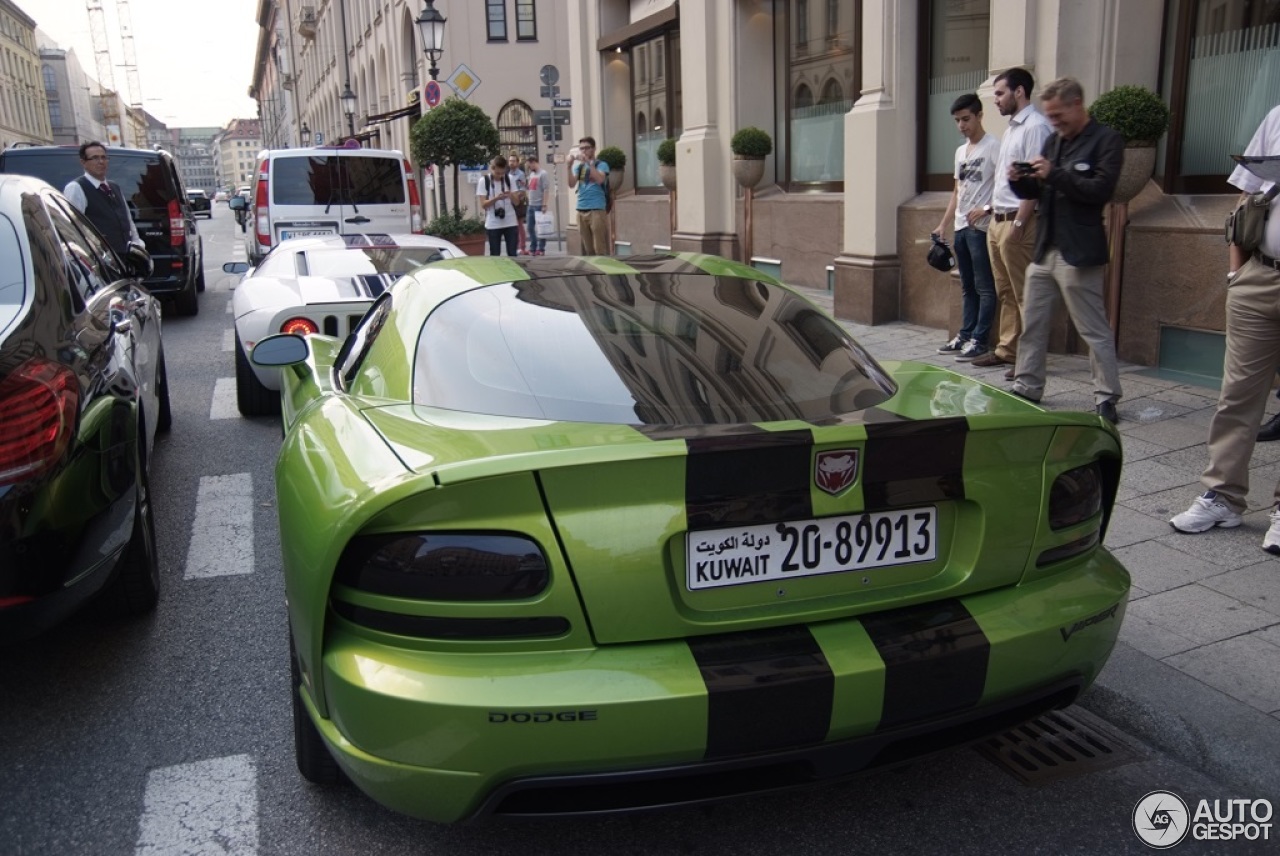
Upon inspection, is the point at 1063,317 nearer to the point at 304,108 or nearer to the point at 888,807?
the point at 888,807

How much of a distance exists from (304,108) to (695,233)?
71.1 m

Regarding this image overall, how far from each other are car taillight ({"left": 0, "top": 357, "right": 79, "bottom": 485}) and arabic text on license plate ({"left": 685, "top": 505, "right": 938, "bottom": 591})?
1961mm

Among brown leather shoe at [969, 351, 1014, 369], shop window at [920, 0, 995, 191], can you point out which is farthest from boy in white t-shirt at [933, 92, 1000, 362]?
shop window at [920, 0, 995, 191]

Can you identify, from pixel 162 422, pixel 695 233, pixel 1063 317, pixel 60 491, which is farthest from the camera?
pixel 695 233

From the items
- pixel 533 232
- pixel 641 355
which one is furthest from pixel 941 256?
pixel 533 232

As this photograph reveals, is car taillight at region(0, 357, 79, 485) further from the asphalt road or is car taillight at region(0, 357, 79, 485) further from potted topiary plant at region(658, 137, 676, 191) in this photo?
potted topiary plant at region(658, 137, 676, 191)

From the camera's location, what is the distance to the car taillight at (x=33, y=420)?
3.09 m

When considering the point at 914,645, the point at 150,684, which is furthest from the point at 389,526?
the point at 150,684

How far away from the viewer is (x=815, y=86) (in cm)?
1295

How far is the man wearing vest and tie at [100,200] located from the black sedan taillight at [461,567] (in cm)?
905

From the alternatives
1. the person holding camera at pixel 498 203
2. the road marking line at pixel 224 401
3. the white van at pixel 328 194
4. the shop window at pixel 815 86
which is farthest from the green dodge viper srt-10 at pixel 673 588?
the person holding camera at pixel 498 203

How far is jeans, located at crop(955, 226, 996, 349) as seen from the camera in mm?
8211

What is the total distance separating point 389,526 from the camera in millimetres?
2248

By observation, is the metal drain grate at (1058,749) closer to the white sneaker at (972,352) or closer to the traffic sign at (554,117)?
the white sneaker at (972,352)
